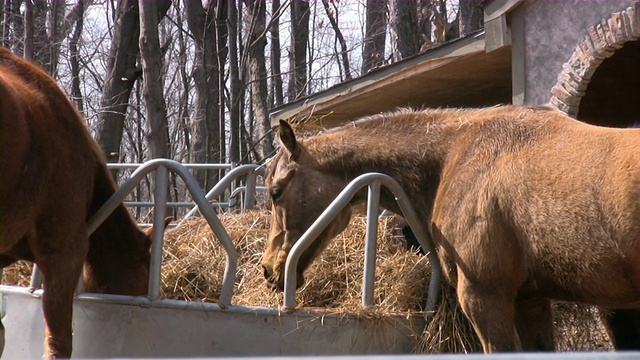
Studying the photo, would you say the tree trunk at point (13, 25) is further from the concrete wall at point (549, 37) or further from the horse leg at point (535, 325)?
the horse leg at point (535, 325)

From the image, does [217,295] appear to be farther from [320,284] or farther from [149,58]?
[149,58]

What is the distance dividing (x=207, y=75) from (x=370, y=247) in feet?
36.5

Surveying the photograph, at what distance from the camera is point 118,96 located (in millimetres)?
14711

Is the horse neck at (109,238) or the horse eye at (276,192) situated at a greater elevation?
the horse eye at (276,192)

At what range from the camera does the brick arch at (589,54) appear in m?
6.54

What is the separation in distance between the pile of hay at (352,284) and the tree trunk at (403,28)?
24.9 feet

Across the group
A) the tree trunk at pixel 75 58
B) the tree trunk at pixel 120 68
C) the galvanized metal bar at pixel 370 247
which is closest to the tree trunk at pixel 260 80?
the tree trunk at pixel 120 68

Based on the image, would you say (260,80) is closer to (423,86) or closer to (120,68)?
(120,68)

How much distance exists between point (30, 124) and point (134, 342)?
138cm

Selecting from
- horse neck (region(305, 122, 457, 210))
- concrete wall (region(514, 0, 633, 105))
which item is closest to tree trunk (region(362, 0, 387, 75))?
concrete wall (region(514, 0, 633, 105))

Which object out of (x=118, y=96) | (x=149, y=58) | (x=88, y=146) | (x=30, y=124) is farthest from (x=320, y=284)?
(x=118, y=96)

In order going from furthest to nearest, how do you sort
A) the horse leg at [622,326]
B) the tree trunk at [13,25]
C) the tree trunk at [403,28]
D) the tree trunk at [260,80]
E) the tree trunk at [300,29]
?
1. the tree trunk at [300,29]
2. the tree trunk at [13,25]
3. the tree trunk at [260,80]
4. the tree trunk at [403,28]
5. the horse leg at [622,326]

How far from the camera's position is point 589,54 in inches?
270

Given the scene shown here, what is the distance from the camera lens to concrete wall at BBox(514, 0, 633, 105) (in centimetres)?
700
